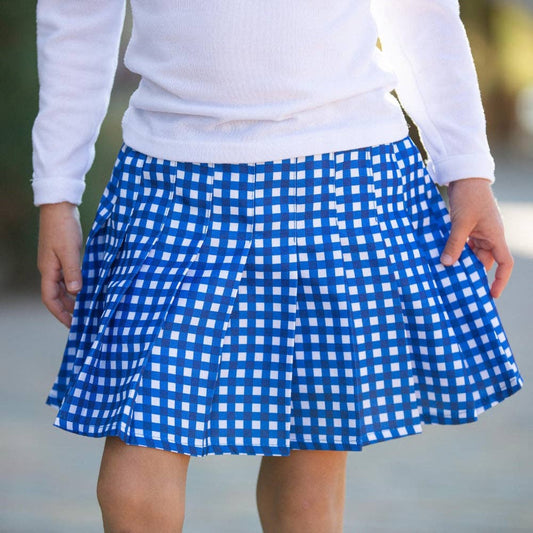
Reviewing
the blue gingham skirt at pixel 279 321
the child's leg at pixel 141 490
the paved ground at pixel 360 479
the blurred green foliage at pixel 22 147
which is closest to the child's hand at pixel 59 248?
the blue gingham skirt at pixel 279 321

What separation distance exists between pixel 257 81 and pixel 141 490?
65 cm

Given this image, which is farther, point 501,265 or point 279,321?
point 501,265

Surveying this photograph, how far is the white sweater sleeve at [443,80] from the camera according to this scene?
183 cm

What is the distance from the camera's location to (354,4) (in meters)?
1.74

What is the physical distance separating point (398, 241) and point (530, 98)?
25.3 metres

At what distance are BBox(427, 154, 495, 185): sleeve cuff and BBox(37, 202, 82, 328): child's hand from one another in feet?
2.13

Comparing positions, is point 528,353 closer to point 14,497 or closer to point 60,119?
point 14,497

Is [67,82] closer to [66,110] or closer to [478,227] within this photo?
[66,110]

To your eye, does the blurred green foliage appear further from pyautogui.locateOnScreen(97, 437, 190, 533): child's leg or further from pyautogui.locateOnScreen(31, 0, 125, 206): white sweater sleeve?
pyautogui.locateOnScreen(97, 437, 190, 533): child's leg

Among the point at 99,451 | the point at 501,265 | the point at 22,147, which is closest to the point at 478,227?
the point at 501,265

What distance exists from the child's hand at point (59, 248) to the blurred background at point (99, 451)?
1.17m

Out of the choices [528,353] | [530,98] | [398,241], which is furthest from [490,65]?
[398,241]

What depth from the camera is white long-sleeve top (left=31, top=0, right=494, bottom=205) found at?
1.67 metres

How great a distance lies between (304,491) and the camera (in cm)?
189
